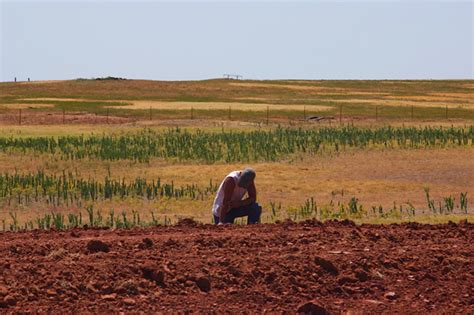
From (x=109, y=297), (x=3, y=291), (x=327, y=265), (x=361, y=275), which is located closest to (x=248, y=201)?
(x=327, y=265)

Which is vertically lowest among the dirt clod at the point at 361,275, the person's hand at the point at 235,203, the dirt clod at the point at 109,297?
the dirt clod at the point at 109,297

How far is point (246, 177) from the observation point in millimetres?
Answer: 13297

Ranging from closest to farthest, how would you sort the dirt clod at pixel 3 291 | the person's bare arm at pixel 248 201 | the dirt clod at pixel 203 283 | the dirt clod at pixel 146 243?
the dirt clod at pixel 3 291, the dirt clod at pixel 203 283, the dirt clod at pixel 146 243, the person's bare arm at pixel 248 201

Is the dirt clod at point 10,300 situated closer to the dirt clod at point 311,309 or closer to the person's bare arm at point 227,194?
the dirt clod at point 311,309

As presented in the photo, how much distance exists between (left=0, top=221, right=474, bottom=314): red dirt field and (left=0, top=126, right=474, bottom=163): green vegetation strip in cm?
2105

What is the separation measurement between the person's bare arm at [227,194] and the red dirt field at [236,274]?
197 centimetres

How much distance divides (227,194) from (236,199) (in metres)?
0.32

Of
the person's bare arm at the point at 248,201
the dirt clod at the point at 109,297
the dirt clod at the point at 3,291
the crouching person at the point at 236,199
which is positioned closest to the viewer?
the dirt clod at the point at 3,291

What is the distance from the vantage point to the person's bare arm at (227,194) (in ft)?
44.3

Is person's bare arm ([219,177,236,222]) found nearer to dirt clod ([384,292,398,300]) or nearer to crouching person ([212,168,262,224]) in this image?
crouching person ([212,168,262,224])

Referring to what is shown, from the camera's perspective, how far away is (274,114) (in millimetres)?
68562

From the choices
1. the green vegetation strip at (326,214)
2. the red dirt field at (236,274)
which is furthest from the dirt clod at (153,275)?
the green vegetation strip at (326,214)

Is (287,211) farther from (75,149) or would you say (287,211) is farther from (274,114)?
(274,114)

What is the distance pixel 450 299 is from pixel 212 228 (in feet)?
12.7
